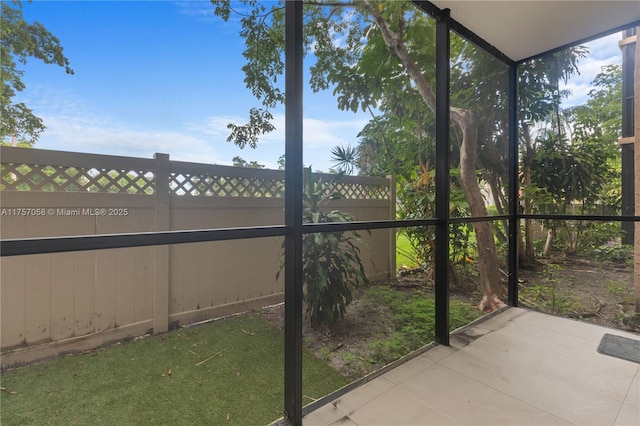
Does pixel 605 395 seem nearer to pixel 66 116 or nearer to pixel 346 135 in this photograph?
pixel 346 135

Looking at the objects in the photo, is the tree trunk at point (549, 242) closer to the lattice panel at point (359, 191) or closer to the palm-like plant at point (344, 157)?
the lattice panel at point (359, 191)

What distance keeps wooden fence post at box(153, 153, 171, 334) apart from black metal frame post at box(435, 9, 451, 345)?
2137 millimetres

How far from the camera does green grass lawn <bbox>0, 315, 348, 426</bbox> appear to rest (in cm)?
152

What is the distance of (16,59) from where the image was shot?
6.25 feet

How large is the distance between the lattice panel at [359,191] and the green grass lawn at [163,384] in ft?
5.98

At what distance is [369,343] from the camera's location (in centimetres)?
241

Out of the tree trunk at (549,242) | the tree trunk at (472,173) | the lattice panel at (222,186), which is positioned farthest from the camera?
the tree trunk at (549,242)

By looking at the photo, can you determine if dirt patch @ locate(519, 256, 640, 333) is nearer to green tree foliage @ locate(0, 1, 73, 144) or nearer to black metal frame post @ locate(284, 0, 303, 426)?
black metal frame post @ locate(284, 0, 303, 426)

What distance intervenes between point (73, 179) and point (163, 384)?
1533 mm

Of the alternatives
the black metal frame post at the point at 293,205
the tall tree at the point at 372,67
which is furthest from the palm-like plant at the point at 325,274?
the tall tree at the point at 372,67

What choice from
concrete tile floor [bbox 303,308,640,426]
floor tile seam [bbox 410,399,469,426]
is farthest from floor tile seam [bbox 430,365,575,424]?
floor tile seam [bbox 410,399,469,426]

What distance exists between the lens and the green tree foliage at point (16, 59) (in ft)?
6.12

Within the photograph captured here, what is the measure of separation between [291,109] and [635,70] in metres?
3.43

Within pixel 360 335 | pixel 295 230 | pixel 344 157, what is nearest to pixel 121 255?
pixel 295 230
